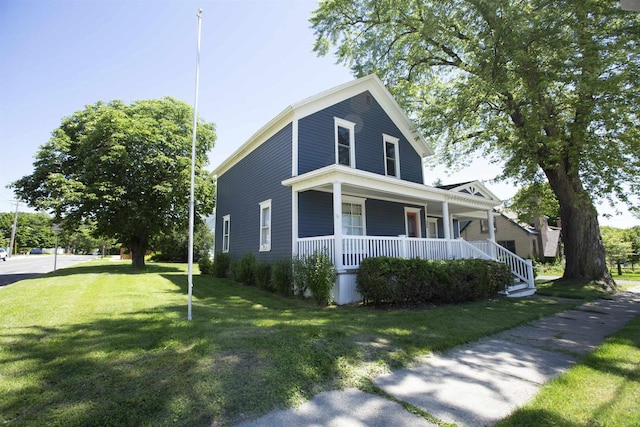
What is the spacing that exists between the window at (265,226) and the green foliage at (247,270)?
1.99 ft

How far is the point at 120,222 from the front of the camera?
695 inches

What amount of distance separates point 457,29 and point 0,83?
53.0 ft

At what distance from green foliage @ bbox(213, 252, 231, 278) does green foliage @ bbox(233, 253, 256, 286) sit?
2.37m

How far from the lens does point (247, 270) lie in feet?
38.9

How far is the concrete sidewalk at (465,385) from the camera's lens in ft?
9.00

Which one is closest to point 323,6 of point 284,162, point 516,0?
point 516,0

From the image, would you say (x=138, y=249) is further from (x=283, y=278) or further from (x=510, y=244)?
(x=510, y=244)

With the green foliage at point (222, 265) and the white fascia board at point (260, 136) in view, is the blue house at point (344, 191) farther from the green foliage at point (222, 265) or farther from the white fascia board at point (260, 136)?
the green foliage at point (222, 265)

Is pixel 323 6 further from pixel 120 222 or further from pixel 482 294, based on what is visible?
pixel 120 222

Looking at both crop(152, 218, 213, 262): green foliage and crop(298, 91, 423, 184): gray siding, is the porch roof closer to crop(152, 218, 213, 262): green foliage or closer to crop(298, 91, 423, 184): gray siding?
crop(298, 91, 423, 184): gray siding

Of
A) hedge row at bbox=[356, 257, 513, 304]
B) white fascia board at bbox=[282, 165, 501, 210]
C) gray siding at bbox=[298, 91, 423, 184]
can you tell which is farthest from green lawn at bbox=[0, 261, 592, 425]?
gray siding at bbox=[298, 91, 423, 184]

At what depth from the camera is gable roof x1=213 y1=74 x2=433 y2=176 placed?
35.0 ft

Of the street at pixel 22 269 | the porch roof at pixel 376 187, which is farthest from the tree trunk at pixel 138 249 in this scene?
the porch roof at pixel 376 187

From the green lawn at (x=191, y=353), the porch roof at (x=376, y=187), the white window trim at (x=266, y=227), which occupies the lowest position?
the green lawn at (x=191, y=353)
